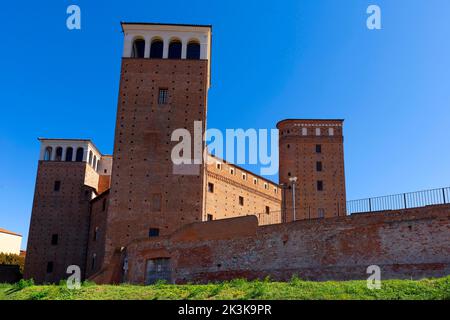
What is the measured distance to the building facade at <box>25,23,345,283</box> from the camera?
2875 centimetres

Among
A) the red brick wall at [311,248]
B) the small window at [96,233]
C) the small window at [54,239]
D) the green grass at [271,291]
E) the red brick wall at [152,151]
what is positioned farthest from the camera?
the small window at [54,239]

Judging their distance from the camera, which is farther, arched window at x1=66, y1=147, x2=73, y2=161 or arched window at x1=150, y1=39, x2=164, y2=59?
arched window at x1=66, y1=147, x2=73, y2=161

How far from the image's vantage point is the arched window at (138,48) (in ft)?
105

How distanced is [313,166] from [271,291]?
98.6 feet

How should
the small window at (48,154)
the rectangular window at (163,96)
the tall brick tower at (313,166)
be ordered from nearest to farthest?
1. the rectangular window at (163,96)
2. the small window at (48,154)
3. the tall brick tower at (313,166)

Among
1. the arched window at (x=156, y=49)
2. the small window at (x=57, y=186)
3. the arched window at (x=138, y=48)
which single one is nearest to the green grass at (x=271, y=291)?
the arched window at (x=156, y=49)

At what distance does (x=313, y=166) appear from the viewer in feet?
146

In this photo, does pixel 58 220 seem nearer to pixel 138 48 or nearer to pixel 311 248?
pixel 138 48

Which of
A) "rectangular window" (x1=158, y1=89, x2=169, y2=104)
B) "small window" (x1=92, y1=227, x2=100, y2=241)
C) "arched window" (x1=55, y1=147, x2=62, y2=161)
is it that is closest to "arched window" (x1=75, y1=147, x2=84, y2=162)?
"arched window" (x1=55, y1=147, x2=62, y2=161)

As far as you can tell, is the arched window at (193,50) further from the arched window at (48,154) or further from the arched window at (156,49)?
the arched window at (48,154)

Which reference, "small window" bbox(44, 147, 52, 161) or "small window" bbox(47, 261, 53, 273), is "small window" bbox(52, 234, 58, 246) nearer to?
"small window" bbox(47, 261, 53, 273)

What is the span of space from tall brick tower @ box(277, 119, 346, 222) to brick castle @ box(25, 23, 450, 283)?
0.29 ft

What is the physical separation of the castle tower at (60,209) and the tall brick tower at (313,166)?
1656cm
